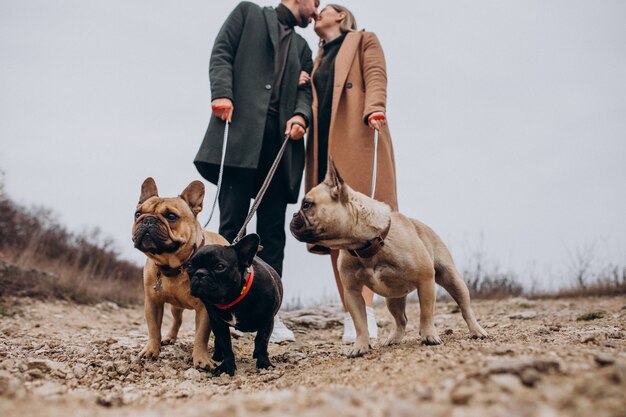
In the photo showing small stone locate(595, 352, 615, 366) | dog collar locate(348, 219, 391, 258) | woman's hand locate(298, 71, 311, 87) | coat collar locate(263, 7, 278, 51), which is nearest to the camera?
small stone locate(595, 352, 615, 366)

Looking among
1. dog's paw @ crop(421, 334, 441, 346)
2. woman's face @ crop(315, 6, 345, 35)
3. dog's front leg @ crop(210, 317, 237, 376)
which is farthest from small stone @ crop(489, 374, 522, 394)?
woman's face @ crop(315, 6, 345, 35)

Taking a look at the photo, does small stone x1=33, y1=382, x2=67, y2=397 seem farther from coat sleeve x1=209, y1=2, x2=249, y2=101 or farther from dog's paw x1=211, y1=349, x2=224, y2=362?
coat sleeve x1=209, y1=2, x2=249, y2=101

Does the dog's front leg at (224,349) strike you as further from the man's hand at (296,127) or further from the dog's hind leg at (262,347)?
the man's hand at (296,127)

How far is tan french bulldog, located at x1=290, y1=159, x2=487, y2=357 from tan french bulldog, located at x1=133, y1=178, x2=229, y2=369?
0.80m

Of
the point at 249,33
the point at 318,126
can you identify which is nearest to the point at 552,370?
the point at 318,126

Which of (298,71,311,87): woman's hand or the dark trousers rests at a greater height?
(298,71,311,87): woman's hand

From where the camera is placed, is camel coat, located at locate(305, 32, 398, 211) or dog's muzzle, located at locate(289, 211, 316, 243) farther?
camel coat, located at locate(305, 32, 398, 211)

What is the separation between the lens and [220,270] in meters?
3.23

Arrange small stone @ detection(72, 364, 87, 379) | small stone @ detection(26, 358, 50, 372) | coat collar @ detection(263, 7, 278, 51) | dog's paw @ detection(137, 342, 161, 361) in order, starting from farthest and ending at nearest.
A: coat collar @ detection(263, 7, 278, 51) < dog's paw @ detection(137, 342, 161, 361) < small stone @ detection(72, 364, 87, 379) < small stone @ detection(26, 358, 50, 372)

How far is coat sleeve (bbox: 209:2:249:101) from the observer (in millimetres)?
4512

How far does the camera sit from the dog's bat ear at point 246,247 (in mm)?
3428

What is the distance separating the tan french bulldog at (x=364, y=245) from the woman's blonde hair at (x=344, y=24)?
2240mm

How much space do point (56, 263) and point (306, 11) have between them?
9.89m

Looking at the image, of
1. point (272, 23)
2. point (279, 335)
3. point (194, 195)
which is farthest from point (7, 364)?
point (272, 23)
